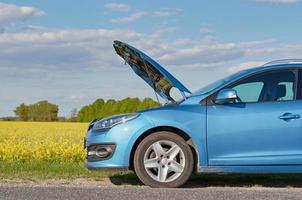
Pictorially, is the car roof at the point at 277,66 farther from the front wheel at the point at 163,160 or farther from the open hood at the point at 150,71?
the front wheel at the point at 163,160

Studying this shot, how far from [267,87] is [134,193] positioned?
93.1 inches

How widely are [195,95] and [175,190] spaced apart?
4.44ft

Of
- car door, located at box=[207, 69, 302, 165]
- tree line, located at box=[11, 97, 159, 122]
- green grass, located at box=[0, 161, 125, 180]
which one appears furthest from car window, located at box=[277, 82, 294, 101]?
tree line, located at box=[11, 97, 159, 122]

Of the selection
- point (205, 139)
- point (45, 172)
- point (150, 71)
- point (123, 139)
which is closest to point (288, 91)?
point (205, 139)

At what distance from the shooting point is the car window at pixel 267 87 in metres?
7.71

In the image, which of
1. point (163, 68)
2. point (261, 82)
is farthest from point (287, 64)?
point (163, 68)

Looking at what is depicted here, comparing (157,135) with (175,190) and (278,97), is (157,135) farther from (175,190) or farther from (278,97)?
(278,97)

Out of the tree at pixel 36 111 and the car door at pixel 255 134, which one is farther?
the tree at pixel 36 111

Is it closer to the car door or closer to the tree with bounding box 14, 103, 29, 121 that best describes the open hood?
the car door

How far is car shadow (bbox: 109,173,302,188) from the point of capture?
804 cm

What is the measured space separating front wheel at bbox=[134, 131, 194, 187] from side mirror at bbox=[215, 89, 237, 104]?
2.30 feet

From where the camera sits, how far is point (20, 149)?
1251 centimetres

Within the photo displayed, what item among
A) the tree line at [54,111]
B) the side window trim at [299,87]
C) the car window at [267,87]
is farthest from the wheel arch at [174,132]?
the tree line at [54,111]

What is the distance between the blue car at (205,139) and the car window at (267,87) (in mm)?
81
